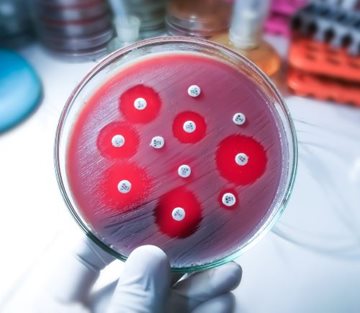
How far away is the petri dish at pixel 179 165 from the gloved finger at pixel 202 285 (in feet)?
0.18

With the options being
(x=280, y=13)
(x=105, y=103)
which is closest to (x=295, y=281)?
(x=105, y=103)

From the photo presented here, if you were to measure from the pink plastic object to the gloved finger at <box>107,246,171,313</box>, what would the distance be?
57cm

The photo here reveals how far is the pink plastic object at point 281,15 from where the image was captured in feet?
2.77

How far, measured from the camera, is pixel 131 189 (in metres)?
0.47

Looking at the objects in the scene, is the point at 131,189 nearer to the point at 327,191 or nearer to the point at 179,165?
the point at 179,165

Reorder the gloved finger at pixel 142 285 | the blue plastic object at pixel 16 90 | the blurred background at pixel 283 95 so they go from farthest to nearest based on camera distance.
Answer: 1. the blue plastic object at pixel 16 90
2. the blurred background at pixel 283 95
3. the gloved finger at pixel 142 285

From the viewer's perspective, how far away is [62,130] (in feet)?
1.59

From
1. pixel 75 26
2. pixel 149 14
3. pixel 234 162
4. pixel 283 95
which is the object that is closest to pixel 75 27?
pixel 75 26

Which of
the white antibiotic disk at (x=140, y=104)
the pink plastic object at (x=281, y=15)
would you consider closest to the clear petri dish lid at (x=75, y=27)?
the pink plastic object at (x=281, y=15)

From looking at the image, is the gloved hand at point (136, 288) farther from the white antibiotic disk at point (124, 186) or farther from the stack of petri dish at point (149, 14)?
the stack of petri dish at point (149, 14)

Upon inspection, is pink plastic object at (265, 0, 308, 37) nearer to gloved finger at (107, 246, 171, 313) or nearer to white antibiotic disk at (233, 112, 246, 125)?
white antibiotic disk at (233, 112, 246, 125)

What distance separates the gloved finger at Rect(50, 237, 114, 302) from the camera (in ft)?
1.76

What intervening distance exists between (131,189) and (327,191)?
0.33 m

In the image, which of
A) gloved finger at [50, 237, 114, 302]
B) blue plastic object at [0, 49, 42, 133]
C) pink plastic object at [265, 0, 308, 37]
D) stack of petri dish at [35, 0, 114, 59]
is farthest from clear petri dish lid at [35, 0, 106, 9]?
gloved finger at [50, 237, 114, 302]
